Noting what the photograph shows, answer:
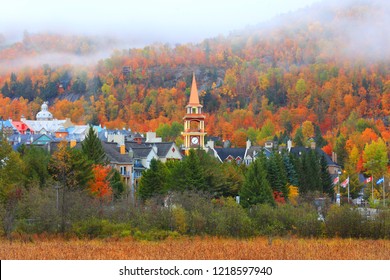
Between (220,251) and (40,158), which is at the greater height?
(40,158)

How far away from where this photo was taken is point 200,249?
131 feet

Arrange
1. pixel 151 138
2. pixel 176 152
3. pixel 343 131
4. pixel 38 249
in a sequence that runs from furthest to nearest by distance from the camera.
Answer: pixel 343 131 → pixel 151 138 → pixel 176 152 → pixel 38 249

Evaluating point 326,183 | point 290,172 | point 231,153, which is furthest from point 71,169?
point 231,153

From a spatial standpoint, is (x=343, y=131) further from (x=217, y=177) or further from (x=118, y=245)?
(x=118, y=245)

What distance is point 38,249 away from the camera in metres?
40.2

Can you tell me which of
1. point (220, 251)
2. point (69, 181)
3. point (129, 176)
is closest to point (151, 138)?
point (129, 176)

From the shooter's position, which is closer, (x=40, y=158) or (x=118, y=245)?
(x=118, y=245)

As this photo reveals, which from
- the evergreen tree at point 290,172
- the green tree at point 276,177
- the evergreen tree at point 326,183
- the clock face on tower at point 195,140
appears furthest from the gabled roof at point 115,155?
the clock face on tower at point 195,140

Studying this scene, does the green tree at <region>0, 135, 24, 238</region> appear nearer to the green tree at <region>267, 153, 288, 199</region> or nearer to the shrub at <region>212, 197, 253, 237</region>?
the shrub at <region>212, 197, 253, 237</region>

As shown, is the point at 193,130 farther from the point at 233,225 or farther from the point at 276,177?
the point at 233,225

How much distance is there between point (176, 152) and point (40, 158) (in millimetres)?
41031

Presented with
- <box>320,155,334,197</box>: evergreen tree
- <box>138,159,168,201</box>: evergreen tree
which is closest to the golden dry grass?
<box>138,159,168,201</box>: evergreen tree

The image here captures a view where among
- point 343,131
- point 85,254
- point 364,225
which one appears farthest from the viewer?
point 343,131

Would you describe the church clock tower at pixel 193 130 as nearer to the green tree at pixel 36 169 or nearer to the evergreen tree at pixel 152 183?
the evergreen tree at pixel 152 183
